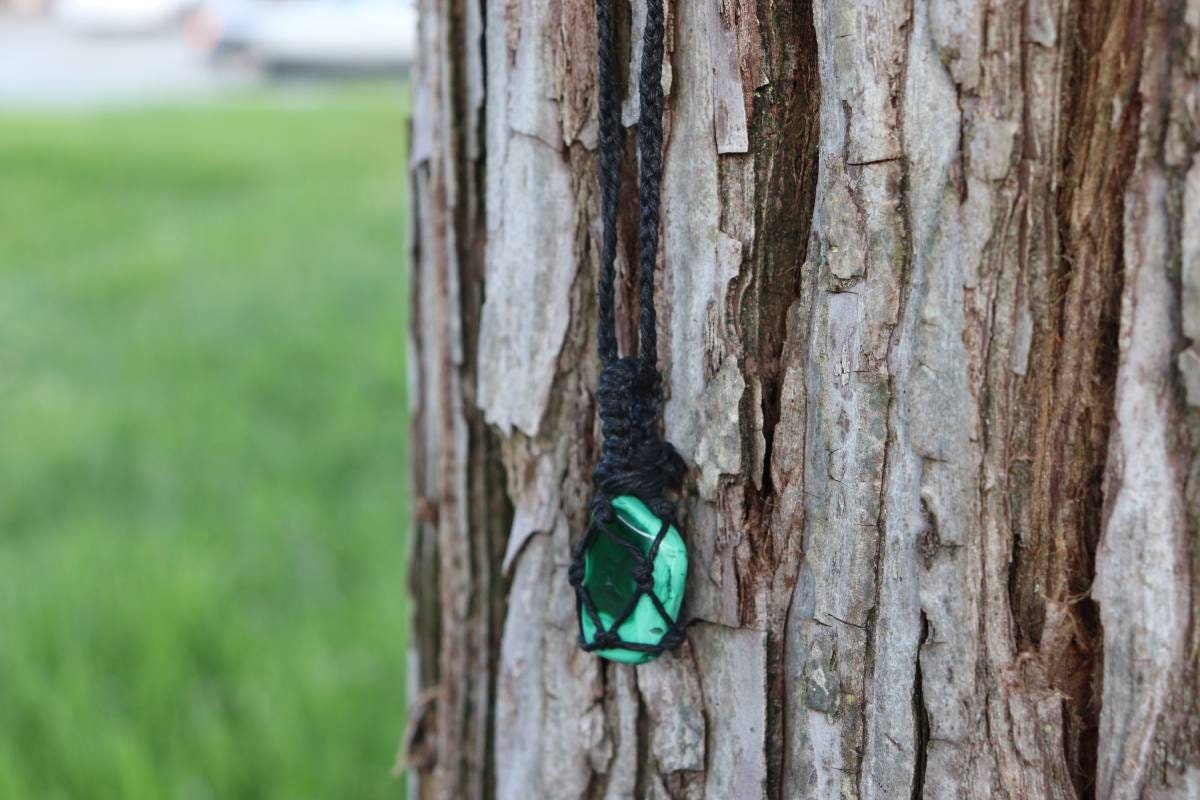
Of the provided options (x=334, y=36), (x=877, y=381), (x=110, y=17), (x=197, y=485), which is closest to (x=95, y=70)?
(x=334, y=36)

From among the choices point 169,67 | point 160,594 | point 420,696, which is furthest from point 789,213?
point 169,67

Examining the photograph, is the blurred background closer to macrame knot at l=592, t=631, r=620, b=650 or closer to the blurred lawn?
the blurred lawn

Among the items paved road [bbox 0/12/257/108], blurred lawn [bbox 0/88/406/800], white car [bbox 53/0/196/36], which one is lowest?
blurred lawn [bbox 0/88/406/800]

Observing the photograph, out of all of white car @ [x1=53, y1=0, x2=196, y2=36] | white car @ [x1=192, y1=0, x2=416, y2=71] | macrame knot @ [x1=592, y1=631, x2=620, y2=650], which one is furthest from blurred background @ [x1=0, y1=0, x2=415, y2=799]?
white car @ [x1=53, y1=0, x2=196, y2=36]

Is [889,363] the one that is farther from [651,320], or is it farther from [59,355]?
[59,355]

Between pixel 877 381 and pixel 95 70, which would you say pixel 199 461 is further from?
pixel 95 70

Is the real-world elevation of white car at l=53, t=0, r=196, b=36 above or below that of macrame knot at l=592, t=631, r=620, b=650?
above

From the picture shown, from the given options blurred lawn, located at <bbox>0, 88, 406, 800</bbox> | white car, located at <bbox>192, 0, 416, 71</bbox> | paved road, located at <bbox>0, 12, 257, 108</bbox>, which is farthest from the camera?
white car, located at <bbox>192, 0, 416, 71</bbox>

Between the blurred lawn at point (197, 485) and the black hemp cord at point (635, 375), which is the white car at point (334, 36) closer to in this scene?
the blurred lawn at point (197, 485)
